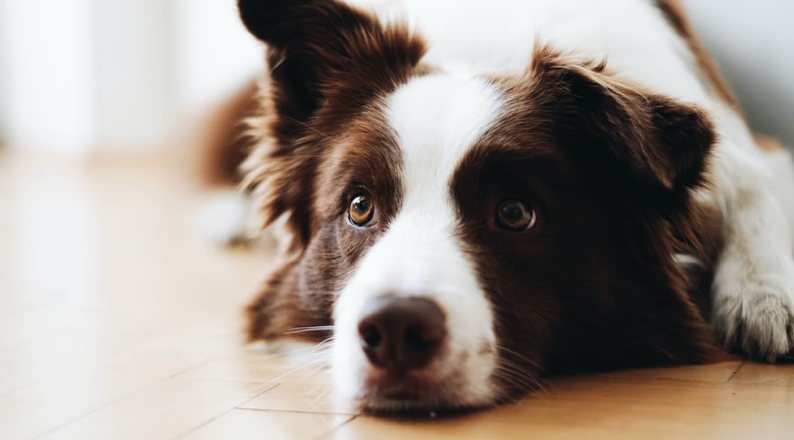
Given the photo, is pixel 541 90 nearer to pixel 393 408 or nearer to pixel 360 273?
pixel 360 273

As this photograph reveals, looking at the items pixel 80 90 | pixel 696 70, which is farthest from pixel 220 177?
pixel 80 90

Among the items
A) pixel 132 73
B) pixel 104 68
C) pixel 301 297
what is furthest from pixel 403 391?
pixel 132 73

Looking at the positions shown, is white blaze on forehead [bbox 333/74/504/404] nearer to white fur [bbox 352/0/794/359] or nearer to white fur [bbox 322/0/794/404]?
white fur [bbox 322/0/794/404]

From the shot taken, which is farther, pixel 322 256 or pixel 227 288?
pixel 227 288

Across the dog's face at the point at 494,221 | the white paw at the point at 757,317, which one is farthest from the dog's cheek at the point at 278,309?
the white paw at the point at 757,317

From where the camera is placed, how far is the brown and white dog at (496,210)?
2002mm

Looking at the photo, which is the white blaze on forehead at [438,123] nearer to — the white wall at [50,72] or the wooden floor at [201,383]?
the wooden floor at [201,383]

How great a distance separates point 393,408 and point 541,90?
2.70 ft

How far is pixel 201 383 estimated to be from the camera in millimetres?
2328

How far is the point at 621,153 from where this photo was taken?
2.23 metres

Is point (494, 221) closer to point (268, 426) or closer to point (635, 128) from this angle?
point (635, 128)

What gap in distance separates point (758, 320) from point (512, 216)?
68 cm

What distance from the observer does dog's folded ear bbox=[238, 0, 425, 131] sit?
254 cm

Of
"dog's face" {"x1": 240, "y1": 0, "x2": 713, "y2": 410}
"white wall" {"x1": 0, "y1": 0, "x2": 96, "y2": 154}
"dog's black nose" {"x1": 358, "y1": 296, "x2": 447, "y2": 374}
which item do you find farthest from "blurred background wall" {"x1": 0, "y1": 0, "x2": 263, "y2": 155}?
"dog's black nose" {"x1": 358, "y1": 296, "x2": 447, "y2": 374}
